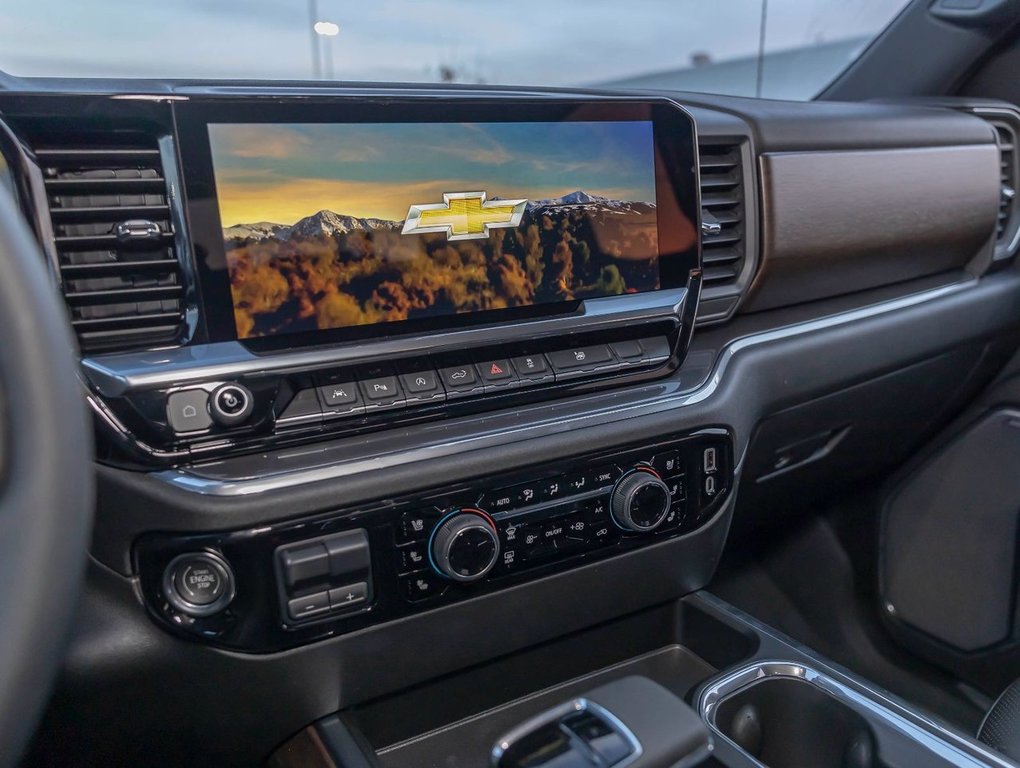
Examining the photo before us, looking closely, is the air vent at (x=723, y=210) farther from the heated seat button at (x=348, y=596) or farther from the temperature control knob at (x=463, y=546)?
the heated seat button at (x=348, y=596)

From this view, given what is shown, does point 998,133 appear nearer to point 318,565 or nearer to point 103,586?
point 318,565

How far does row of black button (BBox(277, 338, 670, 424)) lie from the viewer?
872 mm

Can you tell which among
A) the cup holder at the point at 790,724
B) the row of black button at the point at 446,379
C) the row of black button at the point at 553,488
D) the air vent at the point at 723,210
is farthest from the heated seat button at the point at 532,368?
the cup holder at the point at 790,724

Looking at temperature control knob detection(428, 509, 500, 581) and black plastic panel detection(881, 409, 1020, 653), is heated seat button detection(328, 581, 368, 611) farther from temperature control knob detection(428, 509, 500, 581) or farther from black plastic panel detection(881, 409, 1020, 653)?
black plastic panel detection(881, 409, 1020, 653)

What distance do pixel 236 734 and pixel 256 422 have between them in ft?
1.16

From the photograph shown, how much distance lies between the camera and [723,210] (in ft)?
4.10

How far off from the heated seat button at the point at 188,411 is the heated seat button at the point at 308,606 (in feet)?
0.63

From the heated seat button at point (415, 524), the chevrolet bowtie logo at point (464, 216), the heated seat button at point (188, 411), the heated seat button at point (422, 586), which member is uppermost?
the chevrolet bowtie logo at point (464, 216)

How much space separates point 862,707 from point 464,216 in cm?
72

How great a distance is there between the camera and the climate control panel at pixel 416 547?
83 centimetres

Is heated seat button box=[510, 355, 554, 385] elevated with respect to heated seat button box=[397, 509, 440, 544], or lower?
elevated

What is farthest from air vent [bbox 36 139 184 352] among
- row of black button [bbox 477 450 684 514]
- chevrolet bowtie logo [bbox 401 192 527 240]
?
row of black button [bbox 477 450 684 514]

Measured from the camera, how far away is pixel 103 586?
814 mm

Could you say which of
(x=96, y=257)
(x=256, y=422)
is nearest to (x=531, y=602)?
(x=256, y=422)
